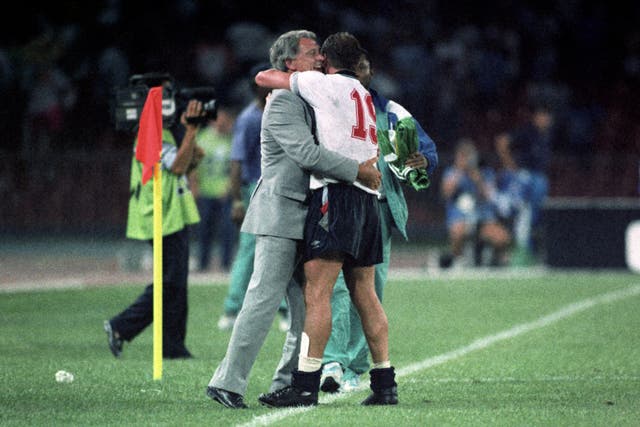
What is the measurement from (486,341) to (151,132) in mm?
4087

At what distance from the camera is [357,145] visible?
778 cm

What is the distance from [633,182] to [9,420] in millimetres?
19843

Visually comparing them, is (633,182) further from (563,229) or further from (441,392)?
(441,392)

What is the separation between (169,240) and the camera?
10781 millimetres

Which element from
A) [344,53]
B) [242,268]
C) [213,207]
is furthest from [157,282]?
[213,207]

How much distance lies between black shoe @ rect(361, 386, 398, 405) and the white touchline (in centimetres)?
37

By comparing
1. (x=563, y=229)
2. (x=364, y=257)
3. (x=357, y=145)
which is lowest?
(x=563, y=229)

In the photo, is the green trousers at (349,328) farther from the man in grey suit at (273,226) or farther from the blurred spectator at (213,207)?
the blurred spectator at (213,207)

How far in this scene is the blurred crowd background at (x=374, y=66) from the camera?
26203 millimetres

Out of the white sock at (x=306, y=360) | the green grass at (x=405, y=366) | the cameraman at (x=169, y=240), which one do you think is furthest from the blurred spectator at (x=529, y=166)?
the white sock at (x=306, y=360)

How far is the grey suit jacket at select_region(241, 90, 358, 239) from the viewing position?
25.0ft

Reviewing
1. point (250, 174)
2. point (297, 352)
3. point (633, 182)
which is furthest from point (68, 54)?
point (297, 352)

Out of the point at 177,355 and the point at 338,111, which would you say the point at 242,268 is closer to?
the point at 177,355

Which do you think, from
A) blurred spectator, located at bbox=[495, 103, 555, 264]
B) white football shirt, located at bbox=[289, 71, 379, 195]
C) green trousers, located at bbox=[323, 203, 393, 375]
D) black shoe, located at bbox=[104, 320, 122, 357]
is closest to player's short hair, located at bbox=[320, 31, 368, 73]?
white football shirt, located at bbox=[289, 71, 379, 195]
